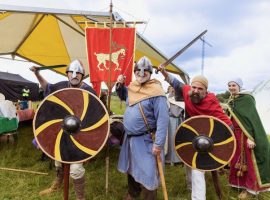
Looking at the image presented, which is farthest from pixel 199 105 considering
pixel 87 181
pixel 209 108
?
pixel 87 181

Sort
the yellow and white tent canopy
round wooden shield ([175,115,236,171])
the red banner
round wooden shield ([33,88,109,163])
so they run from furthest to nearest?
the yellow and white tent canopy, the red banner, round wooden shield ([175,115,236,171]), round wooden shield ([33,88,109,163])

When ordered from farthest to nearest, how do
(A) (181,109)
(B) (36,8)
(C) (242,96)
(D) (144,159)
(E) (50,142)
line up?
(B) (36,8)
(A) (181,109)
(C) (242,96)
(D) (144,159)
(E) (50,142)

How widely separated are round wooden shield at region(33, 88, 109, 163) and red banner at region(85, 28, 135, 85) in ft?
6.25

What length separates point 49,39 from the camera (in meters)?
8.30

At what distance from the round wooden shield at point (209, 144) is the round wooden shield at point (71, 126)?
3.21ft

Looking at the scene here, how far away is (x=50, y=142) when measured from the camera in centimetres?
294

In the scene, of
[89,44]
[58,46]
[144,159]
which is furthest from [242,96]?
[58,46]

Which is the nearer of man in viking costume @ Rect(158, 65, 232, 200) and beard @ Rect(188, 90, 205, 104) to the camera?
man in viking costume @ Rect(158, 65, 232, 200)

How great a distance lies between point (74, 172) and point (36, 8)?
108 inches

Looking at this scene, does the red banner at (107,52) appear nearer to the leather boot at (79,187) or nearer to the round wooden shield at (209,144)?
the round wooden shield at (209,144)

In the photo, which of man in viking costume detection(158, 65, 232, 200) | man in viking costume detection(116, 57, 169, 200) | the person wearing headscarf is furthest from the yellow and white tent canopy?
the person wearing headscarf

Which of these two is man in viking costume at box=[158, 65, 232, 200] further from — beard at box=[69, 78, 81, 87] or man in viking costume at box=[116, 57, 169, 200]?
beard at box=[69, 78, 81, 87]

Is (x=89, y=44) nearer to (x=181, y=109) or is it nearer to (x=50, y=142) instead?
(x=181, y=109)

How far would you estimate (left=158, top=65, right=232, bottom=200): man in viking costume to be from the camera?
3.36 meters
